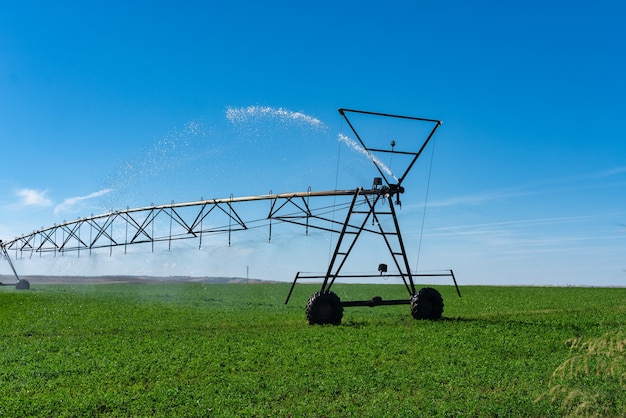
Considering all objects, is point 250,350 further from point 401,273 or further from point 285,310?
point 285,310

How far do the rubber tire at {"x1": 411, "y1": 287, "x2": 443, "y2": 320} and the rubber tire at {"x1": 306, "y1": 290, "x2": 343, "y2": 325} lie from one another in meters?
3.45

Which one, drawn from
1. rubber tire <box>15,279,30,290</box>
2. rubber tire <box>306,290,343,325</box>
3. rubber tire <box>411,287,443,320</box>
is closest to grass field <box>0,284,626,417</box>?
rubber tire <box>306,290,343,325</box>

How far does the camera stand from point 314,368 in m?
13.7

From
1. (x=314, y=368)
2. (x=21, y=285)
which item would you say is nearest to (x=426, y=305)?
(x=314, y=368)

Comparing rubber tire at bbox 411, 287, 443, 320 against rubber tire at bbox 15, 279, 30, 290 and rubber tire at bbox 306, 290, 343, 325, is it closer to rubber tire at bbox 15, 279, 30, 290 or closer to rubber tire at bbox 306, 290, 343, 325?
rubber tire at bbox 306, 290, 343, 325

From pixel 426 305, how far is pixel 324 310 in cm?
443

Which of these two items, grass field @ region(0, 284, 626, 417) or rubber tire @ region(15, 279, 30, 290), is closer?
grass field @ region(0, 284, 626, 417)

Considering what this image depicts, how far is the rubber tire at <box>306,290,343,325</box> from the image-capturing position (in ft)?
69.1

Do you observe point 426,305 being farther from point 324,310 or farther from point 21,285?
point 21,285

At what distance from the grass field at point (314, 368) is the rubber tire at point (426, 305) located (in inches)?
33.9

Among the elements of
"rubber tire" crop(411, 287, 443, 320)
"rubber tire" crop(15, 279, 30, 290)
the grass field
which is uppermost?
"rubber tire" crop(411, 287, 443, 320)

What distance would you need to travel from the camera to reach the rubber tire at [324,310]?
21062mm

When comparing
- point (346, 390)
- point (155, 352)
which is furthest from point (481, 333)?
point (155, 352)

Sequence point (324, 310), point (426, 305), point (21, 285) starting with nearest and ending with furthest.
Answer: point (324, 310)
point (426, 305)
point (21, 285)
